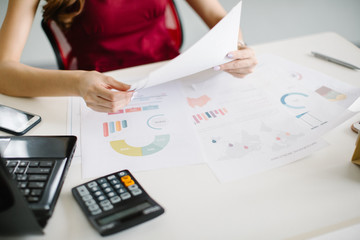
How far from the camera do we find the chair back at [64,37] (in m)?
0.96

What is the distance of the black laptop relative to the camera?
391 mm

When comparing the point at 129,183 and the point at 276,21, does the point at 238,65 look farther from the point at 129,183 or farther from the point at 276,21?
the point at 276,21

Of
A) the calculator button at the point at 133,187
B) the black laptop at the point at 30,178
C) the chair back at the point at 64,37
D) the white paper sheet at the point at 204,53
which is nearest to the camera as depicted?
the black laptop at the point at 30,178

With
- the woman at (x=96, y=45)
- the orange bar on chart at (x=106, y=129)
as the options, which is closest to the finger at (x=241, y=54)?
the woman at (x=96, y=45)

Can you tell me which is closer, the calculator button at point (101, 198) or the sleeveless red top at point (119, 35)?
the calculator button at point (101, 198)

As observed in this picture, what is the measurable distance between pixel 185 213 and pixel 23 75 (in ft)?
1.81

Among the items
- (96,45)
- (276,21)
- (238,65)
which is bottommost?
(276,21)

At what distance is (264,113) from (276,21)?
1.77 m

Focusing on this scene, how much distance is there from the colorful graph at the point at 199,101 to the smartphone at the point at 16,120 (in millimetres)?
352

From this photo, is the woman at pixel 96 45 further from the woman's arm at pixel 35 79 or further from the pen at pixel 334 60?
the pen at pixel 334 60

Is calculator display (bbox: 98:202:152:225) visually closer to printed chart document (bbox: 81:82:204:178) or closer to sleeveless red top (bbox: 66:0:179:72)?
printed chart document (bbox: 81:82:204:178)

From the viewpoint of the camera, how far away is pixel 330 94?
0.75m

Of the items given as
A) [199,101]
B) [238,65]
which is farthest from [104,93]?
[238,65]

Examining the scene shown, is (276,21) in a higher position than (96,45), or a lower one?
lower
